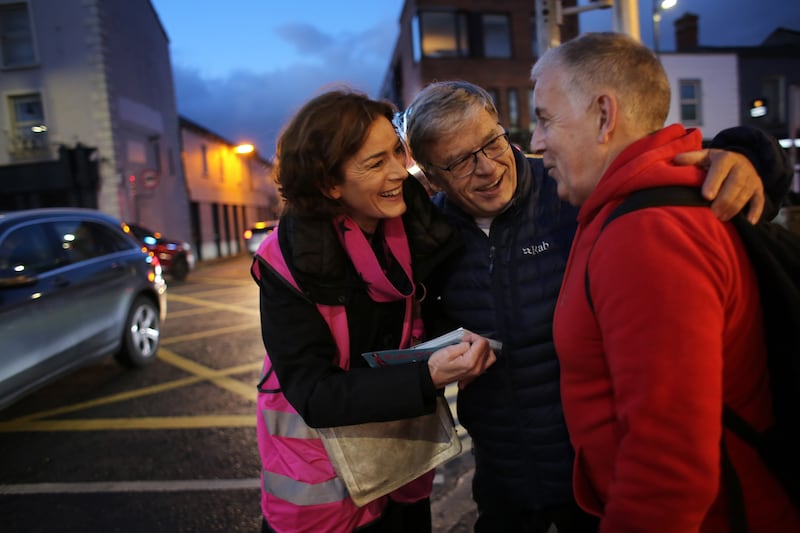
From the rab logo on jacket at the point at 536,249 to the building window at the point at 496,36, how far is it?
878 inches

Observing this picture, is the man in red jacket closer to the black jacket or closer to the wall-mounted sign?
the black jacket

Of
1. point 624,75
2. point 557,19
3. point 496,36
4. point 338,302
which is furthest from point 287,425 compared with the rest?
point 496,36

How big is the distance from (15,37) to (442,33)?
15346 mm

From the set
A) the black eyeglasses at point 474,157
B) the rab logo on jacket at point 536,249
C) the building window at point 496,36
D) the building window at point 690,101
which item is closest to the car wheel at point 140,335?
the black eyeglasses at point 474,157

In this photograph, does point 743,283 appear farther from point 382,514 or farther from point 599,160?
point 382,514

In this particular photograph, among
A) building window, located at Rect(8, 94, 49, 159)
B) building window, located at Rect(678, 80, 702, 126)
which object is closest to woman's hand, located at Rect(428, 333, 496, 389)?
building window, located at Rect(8, 94, 49, 159)

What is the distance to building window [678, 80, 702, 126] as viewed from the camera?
20.9 m

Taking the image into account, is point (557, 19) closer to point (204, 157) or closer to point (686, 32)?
point (686, 32)

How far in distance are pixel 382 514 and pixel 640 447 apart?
3.46 ft

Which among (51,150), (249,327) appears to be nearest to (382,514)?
(249,327)

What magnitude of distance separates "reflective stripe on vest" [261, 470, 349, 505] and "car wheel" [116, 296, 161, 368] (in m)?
4.80

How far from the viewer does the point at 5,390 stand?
3.81 meters

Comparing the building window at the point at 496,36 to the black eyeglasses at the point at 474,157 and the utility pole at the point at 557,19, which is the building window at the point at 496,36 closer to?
the utility pole at the point at 557,19

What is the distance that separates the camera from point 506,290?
1721mm
